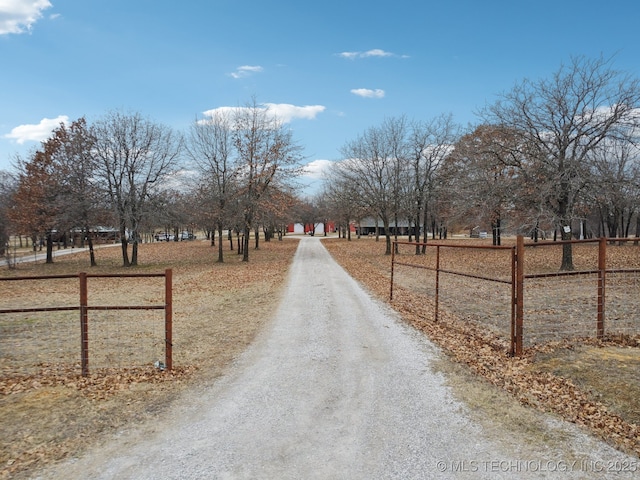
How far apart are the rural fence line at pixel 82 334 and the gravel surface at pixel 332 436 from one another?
5.60ft

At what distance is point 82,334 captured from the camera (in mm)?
6023

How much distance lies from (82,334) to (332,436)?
13.6 ft

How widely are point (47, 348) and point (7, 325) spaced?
3032 millimetres

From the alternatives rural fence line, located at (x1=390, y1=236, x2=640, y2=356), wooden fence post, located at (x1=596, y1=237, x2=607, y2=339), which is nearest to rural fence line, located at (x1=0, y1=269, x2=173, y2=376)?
rural fence line, located at (x1=390, y1=236, x2=640, y2=356)

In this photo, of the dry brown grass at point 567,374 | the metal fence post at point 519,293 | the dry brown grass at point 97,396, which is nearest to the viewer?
the dry brown grass at point 97,396

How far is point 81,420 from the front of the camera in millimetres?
4570

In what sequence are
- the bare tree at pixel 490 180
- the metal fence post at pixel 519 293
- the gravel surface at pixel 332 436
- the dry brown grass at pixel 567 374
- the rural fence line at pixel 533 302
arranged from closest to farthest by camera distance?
1. the gravel surface at pixel 332 436
2. the dry brown grass at pixel 567 374
3. the metal fence post at pixel 519 293
4. the rural fence line at pixel 533 302
5. the bare tree at pixel 490 180

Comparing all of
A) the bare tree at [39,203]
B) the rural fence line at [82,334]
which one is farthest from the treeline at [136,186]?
the rural fence line at [82,334]

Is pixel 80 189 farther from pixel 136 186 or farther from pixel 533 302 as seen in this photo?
pixel 533 302

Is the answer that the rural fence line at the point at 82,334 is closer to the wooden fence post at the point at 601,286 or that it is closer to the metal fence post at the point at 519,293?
the metal fence post at the point at 519,293

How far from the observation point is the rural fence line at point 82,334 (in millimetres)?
5961

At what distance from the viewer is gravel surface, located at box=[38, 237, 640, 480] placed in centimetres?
356

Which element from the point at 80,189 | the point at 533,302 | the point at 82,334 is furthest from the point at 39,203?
the point at 533,302

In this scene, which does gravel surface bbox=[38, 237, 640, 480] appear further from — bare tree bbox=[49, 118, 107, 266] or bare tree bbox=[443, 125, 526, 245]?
bare tree bbox=[49, 118, 107, 266]
